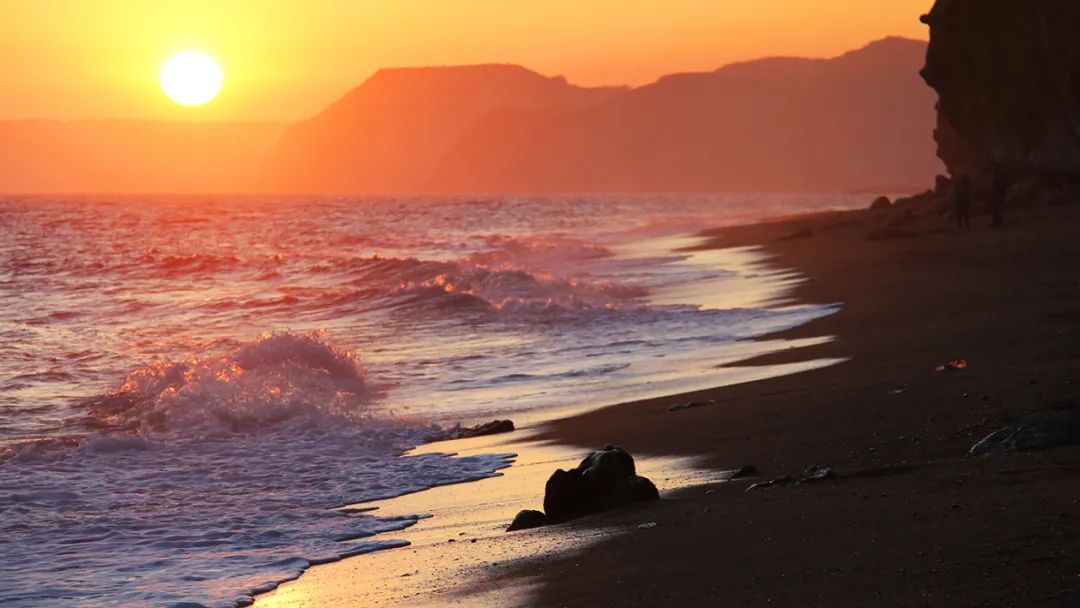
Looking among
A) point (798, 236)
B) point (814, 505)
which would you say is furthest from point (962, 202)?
point (814, 505)

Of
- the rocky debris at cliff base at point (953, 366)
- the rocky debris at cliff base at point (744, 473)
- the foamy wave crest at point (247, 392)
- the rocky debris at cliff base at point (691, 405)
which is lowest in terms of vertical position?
the rocky debris at cliff base at point (744, 473)

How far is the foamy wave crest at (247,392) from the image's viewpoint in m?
14.9

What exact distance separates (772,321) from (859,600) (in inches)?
652

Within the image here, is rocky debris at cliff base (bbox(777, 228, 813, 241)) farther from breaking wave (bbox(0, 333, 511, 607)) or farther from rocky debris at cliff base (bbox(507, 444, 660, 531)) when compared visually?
rocky debris at cliff base (bbox(507, 444, 660, 531))

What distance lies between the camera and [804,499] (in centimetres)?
796

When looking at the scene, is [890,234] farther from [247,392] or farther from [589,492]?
[589,492]

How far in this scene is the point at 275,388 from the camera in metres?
16.7

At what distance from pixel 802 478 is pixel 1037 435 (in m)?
1.51

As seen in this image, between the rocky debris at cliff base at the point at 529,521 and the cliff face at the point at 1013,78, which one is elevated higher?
the cliff face at the point at 1013,78

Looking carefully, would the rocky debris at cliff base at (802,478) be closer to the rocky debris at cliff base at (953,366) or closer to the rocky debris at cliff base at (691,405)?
the rocky debris at cliff base at (953,366)

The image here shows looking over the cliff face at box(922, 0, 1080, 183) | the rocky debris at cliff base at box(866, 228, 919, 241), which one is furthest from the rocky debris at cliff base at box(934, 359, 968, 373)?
the cliff face at box(922, 0, 1080, 183)

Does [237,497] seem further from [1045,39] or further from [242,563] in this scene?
[1045,39]

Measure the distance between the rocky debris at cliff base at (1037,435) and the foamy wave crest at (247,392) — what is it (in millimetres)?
7927

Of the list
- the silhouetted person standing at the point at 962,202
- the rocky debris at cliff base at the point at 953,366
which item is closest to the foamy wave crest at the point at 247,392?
the rocky debris at cliff base at the point at 953,366
